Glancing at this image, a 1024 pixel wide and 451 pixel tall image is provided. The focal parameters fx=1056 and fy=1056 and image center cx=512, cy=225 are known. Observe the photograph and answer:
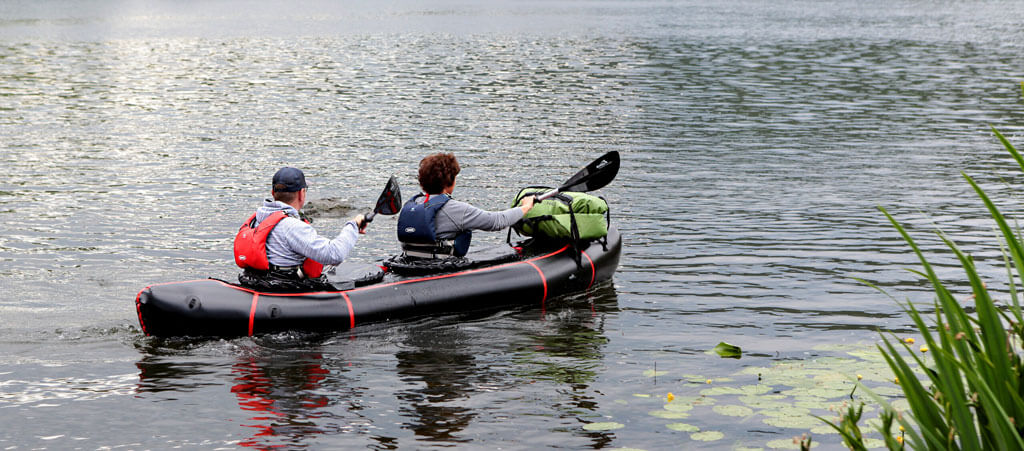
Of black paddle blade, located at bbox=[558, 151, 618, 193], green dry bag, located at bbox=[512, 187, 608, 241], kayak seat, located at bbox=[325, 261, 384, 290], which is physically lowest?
kayak seat, located at bbox=[325, 261, 384, 290]

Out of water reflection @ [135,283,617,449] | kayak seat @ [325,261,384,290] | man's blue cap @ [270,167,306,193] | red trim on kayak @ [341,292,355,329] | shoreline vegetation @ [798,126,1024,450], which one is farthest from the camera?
kayak seat @ [325,261,384,290]

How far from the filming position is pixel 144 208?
1566 cm

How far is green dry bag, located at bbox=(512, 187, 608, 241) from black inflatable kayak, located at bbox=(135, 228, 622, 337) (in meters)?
0.17

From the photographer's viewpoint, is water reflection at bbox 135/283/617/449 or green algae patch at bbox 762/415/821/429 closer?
green algae patch at bbox 762/415/821/429

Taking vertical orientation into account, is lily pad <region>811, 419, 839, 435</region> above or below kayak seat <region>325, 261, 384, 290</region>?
below

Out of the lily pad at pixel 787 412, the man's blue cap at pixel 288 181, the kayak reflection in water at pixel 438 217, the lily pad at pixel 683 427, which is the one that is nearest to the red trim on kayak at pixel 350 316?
the kayak reflection in water at pixel 438 217

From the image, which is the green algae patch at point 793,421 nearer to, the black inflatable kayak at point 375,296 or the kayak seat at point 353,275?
the black inflatable kayak at point 375,296

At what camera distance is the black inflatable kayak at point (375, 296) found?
9.05 meters

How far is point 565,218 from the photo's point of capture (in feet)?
37.1

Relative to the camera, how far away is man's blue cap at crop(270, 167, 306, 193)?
29.4 feet

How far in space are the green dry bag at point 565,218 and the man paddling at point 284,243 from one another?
2.43 m

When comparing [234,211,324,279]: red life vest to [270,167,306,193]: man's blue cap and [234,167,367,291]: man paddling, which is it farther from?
[270,167,306,193]: man's blue cap

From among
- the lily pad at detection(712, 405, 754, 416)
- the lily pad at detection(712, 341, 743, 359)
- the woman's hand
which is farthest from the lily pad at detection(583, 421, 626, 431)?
the woman's hand

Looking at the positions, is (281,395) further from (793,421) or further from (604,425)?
(793,421)
